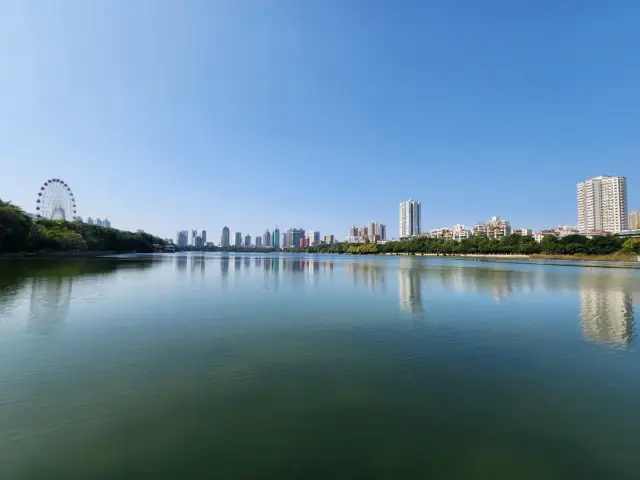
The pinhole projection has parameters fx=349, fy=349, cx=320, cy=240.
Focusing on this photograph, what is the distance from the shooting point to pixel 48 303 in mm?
16922

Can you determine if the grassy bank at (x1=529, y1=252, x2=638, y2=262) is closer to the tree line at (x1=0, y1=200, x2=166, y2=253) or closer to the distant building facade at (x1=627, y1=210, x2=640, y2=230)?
the tree line at (x1=0, y1=200, x2=166, y2=253)

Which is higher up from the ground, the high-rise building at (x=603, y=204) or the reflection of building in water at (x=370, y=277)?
the high-rise building at (x=603, y=204)

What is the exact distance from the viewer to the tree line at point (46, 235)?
176ft

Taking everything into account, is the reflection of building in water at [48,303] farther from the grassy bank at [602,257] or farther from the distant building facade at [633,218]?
the distant building facade at [633,218]

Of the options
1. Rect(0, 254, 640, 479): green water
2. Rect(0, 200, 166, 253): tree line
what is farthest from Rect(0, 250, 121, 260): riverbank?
Rect(0, 254, 640, 479): green water

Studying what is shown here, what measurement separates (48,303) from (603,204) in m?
229

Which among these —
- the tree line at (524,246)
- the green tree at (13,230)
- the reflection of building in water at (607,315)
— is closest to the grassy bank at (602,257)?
the tree line at (524,246)

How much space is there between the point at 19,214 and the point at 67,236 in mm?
16790

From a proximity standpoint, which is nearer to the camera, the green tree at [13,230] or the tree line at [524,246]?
the green tree at [13,230]

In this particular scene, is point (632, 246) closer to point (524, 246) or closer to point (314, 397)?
point (524, 246)

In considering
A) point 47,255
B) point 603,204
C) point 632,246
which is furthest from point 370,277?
point 603,204

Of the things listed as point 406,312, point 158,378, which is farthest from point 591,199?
point 158,378

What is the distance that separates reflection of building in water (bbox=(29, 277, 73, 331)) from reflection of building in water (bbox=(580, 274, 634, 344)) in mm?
19631

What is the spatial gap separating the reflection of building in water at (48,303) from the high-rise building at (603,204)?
213 metres
